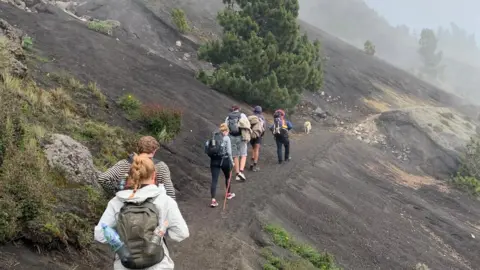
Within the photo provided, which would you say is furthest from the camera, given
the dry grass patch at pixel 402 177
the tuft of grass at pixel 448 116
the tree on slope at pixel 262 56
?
the tuft of grass at pixel 448 116

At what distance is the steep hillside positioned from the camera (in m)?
8.31

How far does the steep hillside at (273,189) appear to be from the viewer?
8.31 metres

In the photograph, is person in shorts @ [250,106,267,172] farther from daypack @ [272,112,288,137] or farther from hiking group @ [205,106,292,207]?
daypack @ [272,112,288,137]

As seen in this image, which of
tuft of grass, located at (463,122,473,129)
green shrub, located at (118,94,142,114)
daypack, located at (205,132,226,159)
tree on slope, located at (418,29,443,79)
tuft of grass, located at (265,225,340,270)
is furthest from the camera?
tree on slope, located at (418,29,443,79)

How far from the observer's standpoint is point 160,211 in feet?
12.4

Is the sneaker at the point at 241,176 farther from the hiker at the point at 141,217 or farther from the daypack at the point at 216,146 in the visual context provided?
the hiker at the point at 141,217

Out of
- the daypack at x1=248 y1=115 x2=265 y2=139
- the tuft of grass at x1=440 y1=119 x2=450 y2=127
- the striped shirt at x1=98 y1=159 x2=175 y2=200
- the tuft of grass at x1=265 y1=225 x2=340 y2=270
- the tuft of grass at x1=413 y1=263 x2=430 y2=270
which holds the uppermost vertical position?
the striped shirt at x1=98 y1=159 x2=175 y2=200

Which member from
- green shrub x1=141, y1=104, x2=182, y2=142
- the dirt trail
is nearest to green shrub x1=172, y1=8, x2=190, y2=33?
the dirt trail

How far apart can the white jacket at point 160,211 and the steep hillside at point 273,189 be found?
179cm

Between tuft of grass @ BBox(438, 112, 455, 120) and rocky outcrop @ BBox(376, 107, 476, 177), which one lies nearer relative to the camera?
rocky outcrop @ BBox(376, 107, 476, 177)

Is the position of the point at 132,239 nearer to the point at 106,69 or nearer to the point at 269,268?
the point at 269,268

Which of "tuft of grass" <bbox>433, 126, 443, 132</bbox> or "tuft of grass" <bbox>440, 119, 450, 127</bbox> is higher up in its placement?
"tuft of grass" <bbox>440, 119, 450, 127</bbox>

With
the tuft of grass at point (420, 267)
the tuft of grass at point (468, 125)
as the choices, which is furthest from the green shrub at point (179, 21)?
the tuft of grass at point (420, 267)

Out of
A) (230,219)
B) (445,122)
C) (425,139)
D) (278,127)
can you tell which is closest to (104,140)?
(230,219)
